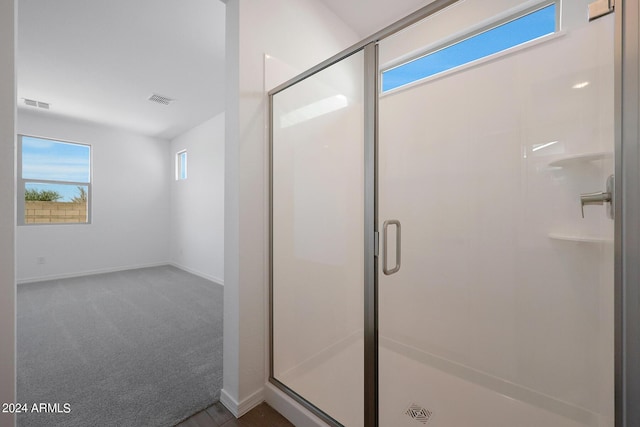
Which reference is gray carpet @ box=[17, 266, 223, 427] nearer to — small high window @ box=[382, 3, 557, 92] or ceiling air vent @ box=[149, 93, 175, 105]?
small high window @ box=[382, 3, 557, 92]

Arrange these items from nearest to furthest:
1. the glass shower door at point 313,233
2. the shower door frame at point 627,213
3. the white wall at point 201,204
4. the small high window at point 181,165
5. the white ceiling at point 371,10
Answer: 1. the shower door frame at point 627,213
2. the glass shower door at point 313,233
3. the white ceiling at point 371,10
4. the white wall at point 201,204
5. the small high window at point 181,165

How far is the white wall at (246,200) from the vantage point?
161 cm

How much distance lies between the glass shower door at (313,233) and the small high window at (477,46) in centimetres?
50

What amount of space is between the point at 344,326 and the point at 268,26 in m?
2.03

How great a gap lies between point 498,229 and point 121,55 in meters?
3.81

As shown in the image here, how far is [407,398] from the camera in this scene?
164 cm

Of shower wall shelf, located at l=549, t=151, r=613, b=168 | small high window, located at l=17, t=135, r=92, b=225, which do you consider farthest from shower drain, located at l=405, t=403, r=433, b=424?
small high window, located at l=17, t=135, r=92, b=225

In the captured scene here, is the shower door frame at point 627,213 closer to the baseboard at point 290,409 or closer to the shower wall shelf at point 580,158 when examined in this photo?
the shower wall shelf at point 580,158

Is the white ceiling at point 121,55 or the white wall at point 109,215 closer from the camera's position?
the white ceiling at point 121,55

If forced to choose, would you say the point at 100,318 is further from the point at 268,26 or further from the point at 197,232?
the point at 268,26

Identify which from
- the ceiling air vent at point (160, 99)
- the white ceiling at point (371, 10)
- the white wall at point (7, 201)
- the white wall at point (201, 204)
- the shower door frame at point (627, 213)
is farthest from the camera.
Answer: the white wall at point (201, 204)

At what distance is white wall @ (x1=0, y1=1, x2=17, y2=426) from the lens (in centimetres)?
93

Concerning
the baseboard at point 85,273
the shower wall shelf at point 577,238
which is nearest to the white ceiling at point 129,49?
the shower wall shelf at point 577,238

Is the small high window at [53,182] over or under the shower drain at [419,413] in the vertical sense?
over
